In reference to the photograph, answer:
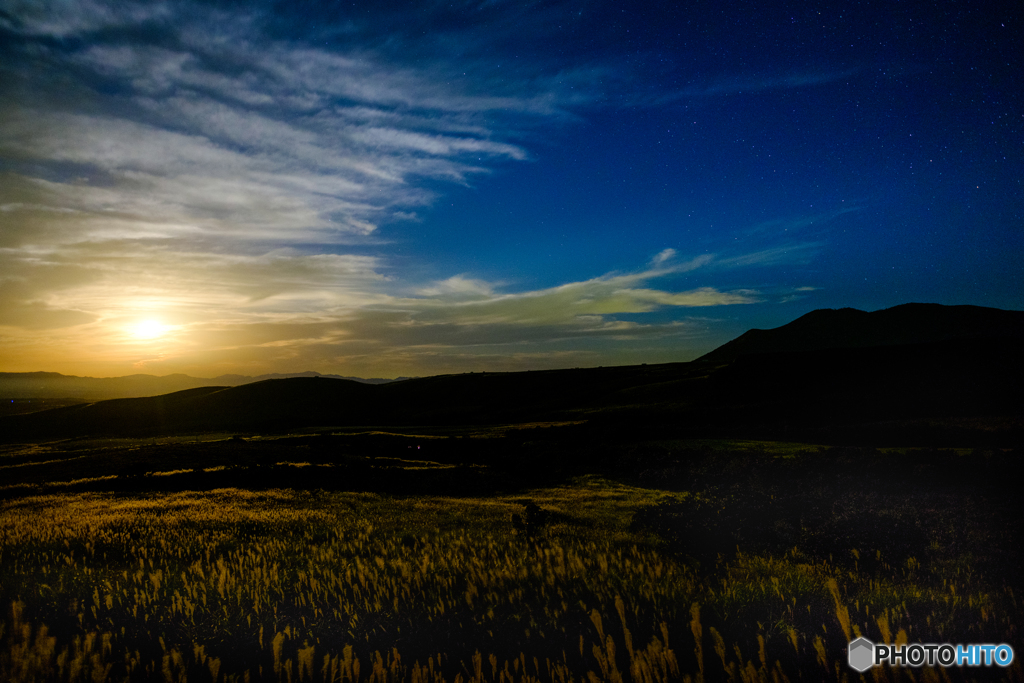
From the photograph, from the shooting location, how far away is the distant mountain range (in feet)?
232

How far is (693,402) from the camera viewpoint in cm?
10269

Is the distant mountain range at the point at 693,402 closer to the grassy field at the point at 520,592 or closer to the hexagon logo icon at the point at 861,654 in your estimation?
the grassy field at the point at 520,592

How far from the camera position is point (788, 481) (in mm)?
30203

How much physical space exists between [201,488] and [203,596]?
28.8 meters

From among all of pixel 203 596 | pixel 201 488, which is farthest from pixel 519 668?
pixel 201 488

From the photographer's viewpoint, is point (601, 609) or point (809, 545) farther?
point (809, 545)

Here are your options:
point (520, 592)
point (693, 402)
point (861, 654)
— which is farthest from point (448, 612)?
point (693, 402)

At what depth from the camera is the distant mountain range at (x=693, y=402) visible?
232ft

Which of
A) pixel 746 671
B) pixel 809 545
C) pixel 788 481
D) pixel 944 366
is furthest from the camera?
pixel 944 366

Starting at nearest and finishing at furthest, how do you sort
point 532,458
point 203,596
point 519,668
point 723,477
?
point 519,668, point 203,596, point 723,477, point 532,458

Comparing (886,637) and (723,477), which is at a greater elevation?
(886,637)

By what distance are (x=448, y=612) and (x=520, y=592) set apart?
3.72ft

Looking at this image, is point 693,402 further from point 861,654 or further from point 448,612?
point 861,654

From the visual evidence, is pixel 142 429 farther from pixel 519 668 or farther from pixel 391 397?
pixel 519 668
